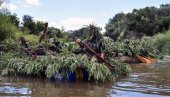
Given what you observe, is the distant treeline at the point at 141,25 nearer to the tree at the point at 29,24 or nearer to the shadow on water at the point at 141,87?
the tree at the point at 29,24

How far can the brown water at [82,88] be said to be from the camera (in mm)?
9906

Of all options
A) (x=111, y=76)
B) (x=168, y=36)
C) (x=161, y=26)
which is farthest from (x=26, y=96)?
(x=161, y=26)

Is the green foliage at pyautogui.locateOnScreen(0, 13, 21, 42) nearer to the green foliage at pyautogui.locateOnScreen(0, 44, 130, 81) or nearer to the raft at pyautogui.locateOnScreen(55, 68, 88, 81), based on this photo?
the green foliage at pyautogui.locateOnScreen(0, 44, 130, 81)

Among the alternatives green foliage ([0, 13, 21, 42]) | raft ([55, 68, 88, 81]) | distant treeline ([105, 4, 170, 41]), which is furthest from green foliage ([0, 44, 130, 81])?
distant treeline ([105, 4, 170, 41])

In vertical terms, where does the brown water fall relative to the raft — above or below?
below

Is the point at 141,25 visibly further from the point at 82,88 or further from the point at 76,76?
the point at 82,88

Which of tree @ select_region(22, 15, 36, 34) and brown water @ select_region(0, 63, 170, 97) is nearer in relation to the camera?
brown water @ select_region(0, 63, 170, 97)

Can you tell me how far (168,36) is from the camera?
125ft

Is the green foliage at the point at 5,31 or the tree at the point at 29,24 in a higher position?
the tree at the point at 29,24

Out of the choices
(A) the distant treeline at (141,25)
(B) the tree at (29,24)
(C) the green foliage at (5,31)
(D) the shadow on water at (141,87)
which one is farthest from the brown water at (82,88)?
(A) the distant treeline at (141,25)

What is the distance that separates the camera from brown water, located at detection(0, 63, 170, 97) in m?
9.91

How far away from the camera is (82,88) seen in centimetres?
1103

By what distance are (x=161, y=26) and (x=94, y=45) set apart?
4503 cm

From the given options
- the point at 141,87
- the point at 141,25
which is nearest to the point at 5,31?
the point at 141,87
